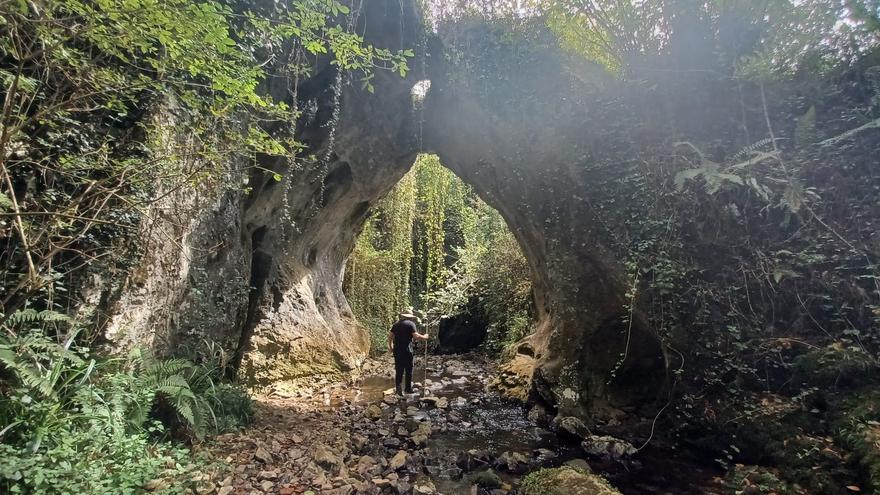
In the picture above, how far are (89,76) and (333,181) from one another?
678cm

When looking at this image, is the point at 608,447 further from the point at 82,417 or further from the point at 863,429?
the point at 82,417

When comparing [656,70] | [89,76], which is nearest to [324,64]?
[89,76]

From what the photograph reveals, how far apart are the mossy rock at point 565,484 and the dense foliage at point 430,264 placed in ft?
24.1

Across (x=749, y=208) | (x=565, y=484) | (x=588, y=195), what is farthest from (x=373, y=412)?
(x=749, y=208)

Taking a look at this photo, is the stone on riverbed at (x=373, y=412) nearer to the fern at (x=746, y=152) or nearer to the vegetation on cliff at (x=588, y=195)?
the vegetation on cliff at (x=588, y=195)

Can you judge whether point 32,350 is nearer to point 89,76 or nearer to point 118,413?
point 118,413

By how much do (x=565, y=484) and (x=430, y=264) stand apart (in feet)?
37.6

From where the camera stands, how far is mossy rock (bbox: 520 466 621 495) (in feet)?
11.2

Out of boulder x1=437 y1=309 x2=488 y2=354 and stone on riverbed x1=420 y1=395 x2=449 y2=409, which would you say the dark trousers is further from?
boulder x1=437 y1=309 x2=488 y2=354

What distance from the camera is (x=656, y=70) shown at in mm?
6605

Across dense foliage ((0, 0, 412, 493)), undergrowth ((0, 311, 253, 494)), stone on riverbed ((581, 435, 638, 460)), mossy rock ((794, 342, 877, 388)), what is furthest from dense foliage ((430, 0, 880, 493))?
undergrowth ((0, 311, 253, 494))

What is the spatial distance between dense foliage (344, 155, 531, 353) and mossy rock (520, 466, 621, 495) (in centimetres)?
735

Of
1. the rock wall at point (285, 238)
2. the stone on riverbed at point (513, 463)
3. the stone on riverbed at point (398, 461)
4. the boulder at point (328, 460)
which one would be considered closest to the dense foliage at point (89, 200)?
the rock wall at point (285, 238)

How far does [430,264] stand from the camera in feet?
48.6
